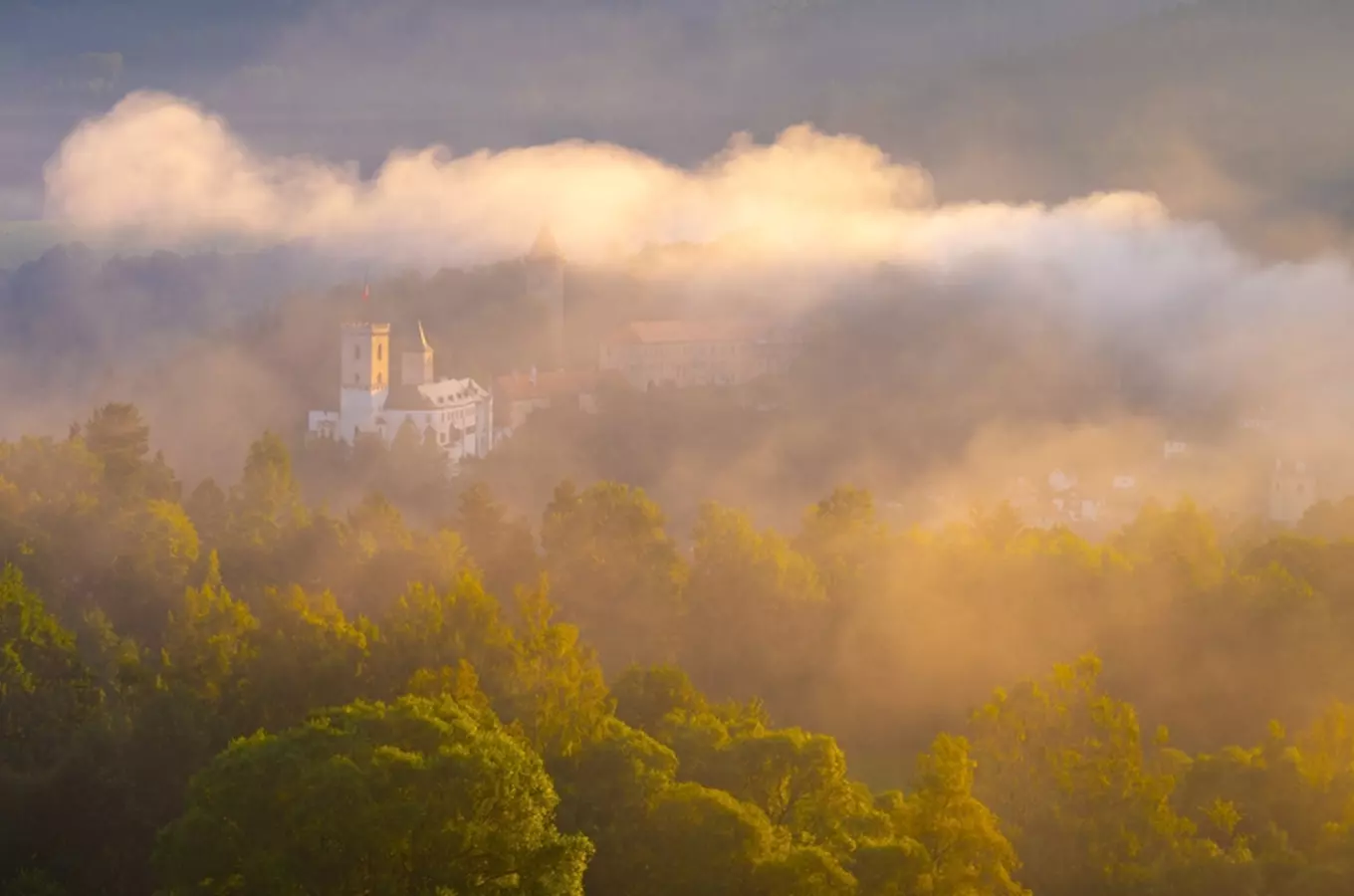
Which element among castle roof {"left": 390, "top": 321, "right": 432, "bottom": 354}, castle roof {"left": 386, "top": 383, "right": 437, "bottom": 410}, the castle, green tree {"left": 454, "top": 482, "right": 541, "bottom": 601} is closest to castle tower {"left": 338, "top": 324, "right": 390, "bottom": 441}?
the castle

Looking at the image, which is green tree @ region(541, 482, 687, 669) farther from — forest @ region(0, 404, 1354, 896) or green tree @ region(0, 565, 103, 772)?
green tree @ region(0, 565, 103, 772)

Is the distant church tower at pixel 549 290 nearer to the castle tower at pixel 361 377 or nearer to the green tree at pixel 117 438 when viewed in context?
the castle tower at pixel 361 377

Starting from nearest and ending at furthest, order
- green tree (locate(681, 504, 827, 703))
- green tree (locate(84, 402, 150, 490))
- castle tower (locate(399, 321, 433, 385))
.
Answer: green tree (locate(681, 504, 827, 703)) → green tree (locate(84, 402, 150, 490)) → castle tower (locate(399, 321, 433, 385))

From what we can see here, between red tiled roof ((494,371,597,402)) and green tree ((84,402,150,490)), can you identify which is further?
red tiled roof ((494,371,597,402))

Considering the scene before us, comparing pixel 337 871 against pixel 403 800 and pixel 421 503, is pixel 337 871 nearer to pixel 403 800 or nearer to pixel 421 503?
pixel 403 800

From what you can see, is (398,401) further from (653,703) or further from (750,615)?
(653,703)
